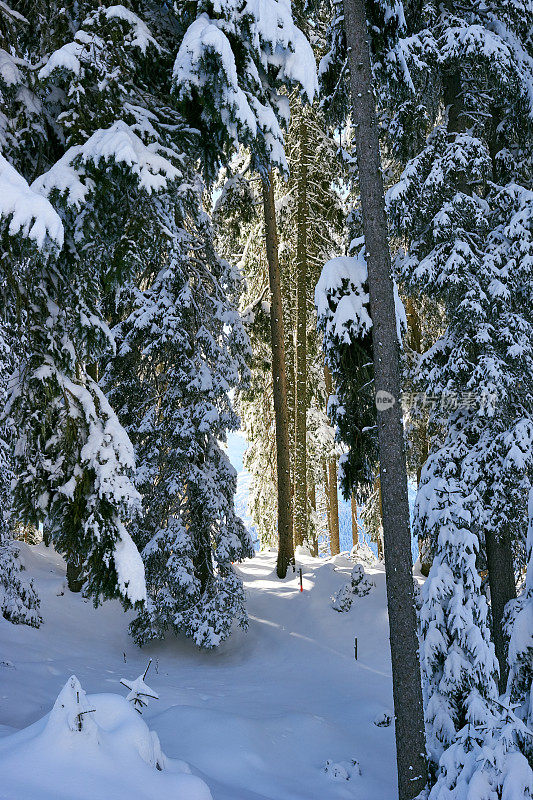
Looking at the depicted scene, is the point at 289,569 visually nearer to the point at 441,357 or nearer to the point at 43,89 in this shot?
the point at 441,357

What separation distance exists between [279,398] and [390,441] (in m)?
8.90

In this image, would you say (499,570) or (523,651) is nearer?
(523,651)

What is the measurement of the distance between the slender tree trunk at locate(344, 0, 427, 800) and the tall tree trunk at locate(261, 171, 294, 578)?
8.50 m

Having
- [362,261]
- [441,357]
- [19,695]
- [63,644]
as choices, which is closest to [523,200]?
[441,357]

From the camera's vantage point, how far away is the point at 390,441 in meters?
6.48

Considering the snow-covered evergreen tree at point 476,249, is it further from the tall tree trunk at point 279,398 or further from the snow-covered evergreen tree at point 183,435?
the tall tree trunk at point 279,398

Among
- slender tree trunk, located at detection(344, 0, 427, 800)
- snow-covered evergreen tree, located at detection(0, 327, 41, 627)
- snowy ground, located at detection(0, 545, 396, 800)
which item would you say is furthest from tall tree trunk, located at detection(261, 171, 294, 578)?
slender tree trunk, located at detection(344, 0, 427, 800)

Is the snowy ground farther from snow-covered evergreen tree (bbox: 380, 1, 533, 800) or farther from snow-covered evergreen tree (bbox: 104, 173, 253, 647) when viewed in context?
snow-covered evergreen tree (bbox: 380, 1, 533, 800)

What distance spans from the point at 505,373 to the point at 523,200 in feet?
9.63

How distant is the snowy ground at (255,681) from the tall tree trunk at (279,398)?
1.19 m

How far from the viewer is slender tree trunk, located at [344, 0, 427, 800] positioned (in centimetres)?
612

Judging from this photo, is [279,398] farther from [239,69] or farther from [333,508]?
[333,508]

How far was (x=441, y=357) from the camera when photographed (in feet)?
34.1

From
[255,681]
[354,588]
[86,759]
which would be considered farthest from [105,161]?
[354,588]
